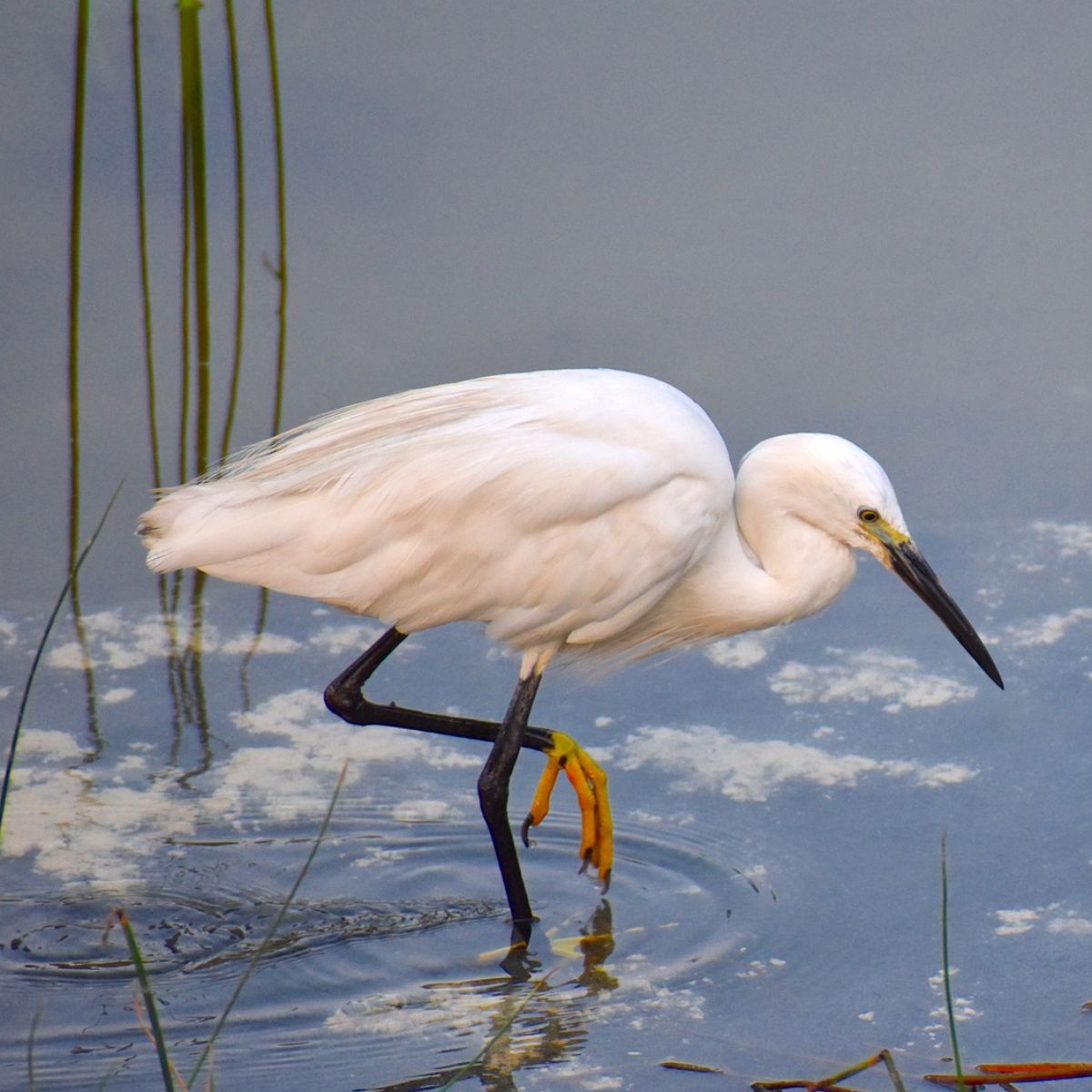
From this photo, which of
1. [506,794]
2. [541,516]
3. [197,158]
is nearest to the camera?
[541,516]

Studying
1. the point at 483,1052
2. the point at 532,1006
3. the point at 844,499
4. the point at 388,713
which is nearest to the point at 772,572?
the point at 844,499

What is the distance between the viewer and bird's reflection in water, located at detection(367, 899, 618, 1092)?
2.53 m

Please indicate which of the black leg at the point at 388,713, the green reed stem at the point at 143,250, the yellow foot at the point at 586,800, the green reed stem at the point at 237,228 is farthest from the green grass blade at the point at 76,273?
the yellow foot at the point at 586,800

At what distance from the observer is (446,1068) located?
2.53 m

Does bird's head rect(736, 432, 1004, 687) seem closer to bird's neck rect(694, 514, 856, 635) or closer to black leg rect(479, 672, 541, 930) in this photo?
bird's neck rect(694, 514, 856, 635)

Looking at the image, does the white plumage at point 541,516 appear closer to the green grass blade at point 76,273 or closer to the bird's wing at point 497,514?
the bird's wing at point 497,514

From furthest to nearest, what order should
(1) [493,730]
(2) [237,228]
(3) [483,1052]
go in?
(2) [237,228] → (1) [493,730] → (3) [483,1052]

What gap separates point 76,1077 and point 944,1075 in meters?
1.17

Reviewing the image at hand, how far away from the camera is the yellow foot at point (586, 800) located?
10.2ft

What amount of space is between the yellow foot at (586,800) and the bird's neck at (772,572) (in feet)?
1.11

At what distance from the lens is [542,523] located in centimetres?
294

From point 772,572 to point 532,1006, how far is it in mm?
843

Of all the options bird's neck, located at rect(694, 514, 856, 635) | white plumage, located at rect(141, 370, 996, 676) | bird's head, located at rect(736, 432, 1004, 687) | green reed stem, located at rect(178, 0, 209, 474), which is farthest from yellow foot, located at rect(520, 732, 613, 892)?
green reed stem, located at rect(178, 0, 209, 474)

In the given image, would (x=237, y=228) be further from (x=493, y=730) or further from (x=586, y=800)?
(x=586, y=800)
